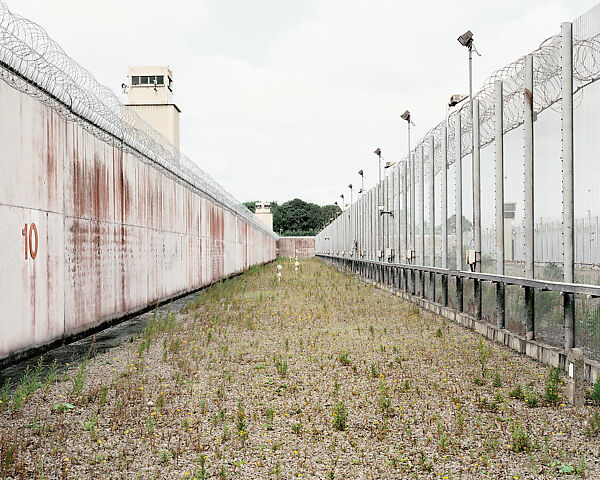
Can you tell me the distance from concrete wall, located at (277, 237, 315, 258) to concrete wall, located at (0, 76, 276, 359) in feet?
252

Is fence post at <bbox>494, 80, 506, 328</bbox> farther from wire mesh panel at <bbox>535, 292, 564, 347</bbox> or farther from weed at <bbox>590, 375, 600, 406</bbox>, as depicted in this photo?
weed at <bbox>590, 375, 600, 406</bbox>

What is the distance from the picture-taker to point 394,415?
5.71m

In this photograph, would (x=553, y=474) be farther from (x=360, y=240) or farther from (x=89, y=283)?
(x=360, y=240)

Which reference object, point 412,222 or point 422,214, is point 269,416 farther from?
point 412,222

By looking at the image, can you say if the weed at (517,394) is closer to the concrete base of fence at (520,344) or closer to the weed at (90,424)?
the concrete base of fence at (520,344)

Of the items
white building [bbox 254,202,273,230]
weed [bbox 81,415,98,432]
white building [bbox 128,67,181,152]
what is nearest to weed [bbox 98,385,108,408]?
weed [bbox 81,415,98,432]

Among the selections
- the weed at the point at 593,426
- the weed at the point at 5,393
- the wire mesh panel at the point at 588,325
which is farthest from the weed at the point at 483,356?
the weed at the point at 5,393

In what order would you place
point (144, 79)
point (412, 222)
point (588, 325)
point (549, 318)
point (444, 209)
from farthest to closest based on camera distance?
point (144, 79)
point (412, 222)
point (444, 209)
point (549, 318)
point (588, 325)

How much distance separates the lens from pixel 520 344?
9.04 m

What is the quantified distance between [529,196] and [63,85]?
7.51 metres

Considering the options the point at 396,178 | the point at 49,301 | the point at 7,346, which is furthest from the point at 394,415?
the point at 396,178

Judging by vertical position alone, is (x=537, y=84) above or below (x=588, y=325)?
above

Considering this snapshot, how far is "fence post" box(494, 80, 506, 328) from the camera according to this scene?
1012cm

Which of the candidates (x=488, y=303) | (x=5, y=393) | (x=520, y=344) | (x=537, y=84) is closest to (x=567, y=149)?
(x=537, y=84)
